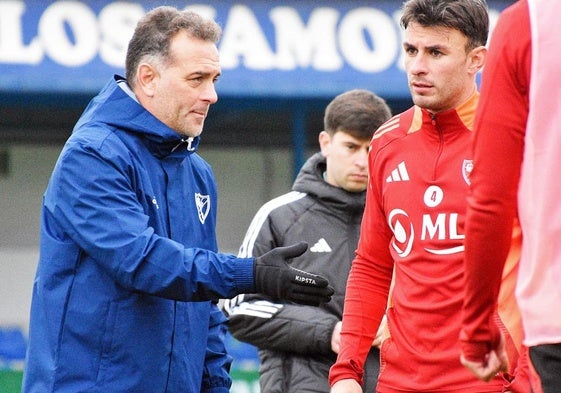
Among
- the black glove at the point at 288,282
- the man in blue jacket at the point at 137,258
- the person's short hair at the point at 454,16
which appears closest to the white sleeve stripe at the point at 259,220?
the man in blue jacket at the point at 137,258

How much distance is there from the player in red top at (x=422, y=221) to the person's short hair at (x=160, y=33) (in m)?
0.81

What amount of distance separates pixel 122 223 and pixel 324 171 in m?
2.06

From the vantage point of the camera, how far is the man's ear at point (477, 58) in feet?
15.8

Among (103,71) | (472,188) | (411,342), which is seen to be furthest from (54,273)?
(103,71)

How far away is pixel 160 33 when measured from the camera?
5.09 metres

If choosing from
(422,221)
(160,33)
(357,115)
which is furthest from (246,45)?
(422,221)

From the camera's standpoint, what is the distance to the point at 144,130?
4.91 m

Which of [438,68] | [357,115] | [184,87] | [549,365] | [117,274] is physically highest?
[438,68]

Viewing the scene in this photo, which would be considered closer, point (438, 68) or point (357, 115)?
point (438, 68)

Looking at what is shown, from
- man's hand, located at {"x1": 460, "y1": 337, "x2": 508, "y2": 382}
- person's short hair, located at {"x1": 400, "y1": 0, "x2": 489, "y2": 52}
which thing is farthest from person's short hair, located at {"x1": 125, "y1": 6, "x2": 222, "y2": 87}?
man's hand, located at {"x1": 460, "y1": 337, "x2": 508, "y2": 382}

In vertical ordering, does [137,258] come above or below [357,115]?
below

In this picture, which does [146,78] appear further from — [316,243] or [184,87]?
[316,243]

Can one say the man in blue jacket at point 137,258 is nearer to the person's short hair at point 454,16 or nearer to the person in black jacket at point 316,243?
the person's short hair at point 454,16

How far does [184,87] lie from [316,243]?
139cm
